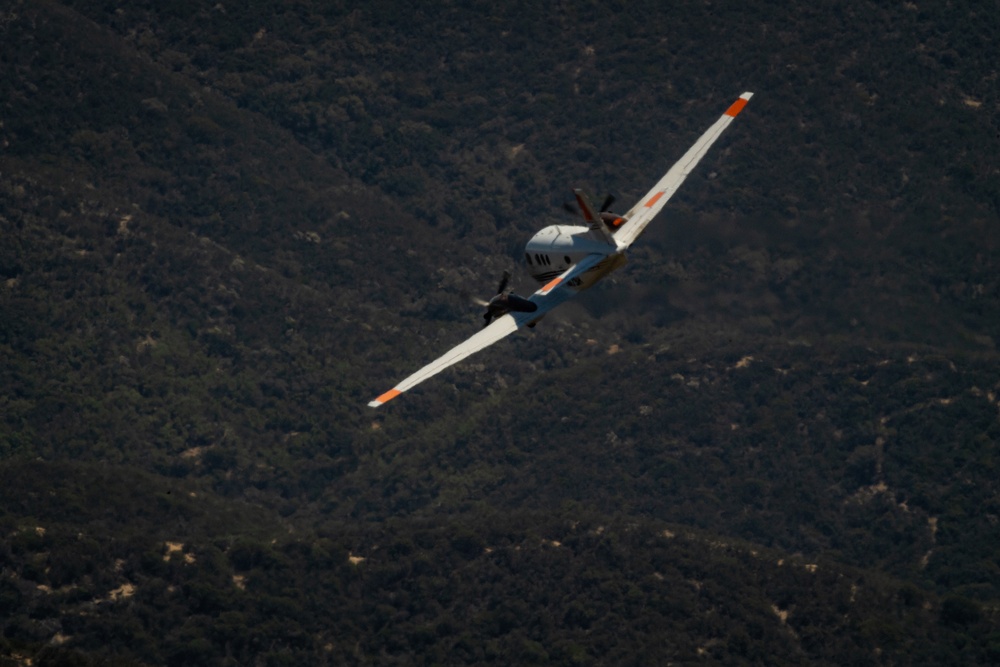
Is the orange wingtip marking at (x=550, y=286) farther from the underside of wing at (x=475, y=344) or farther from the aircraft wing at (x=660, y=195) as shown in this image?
the aircraft wing at (x=660, y=195)

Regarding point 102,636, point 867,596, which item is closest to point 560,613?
point 867,596

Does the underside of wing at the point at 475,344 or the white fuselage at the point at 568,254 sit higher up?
the white fuselage at the point at 568,254

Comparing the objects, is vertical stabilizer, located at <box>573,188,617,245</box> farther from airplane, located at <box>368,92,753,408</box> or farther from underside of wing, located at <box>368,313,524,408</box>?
underside of wing, located at <box>368,313,524,408</box>

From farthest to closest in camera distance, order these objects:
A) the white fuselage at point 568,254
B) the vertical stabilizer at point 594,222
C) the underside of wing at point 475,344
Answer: the white fuselage at point 568,254 < the vertical stabilizer at point 594,222 < the underside of wing at point 475,344

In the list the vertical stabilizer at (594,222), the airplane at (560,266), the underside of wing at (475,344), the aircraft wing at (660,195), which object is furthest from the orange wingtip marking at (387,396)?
the aircraft wing at (660,195)

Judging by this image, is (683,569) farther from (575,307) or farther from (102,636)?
(102,636)

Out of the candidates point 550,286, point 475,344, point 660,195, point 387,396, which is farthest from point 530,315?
point 660,195

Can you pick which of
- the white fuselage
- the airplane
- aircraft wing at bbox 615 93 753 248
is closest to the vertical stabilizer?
the airplane
